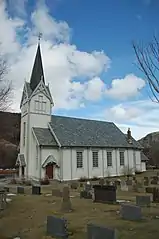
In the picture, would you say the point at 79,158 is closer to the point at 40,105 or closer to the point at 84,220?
the point at 40,105

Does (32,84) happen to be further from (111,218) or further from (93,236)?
(93,236)

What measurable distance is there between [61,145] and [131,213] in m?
23.8

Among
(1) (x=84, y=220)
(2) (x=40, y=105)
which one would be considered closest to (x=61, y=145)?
(2) (x=40, y=105)

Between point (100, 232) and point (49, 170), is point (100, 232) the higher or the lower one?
the lower one

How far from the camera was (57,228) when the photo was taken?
7.76m

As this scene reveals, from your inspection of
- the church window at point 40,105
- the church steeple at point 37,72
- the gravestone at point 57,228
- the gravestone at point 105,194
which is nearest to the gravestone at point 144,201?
the gravestone at point 105,194

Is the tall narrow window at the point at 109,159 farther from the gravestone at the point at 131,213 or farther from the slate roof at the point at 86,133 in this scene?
the gravestone at the point at 131,213

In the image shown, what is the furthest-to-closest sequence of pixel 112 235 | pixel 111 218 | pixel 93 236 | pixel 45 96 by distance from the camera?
pixel 45 96 < pixel 111 218 < pixel 93 236 < pixel 112 235

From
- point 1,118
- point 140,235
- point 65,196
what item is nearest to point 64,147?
point 1,118

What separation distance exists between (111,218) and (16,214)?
450 centimetres

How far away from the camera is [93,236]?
6621 mm

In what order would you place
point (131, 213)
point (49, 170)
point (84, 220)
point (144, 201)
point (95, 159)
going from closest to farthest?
point (131, 213)
point (84, 220)
point (144, 201)
point (49, 170)
point (95, 159)

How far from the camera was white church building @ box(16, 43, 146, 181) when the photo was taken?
32812mm

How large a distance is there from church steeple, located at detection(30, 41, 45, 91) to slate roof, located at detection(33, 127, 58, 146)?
6.55m
